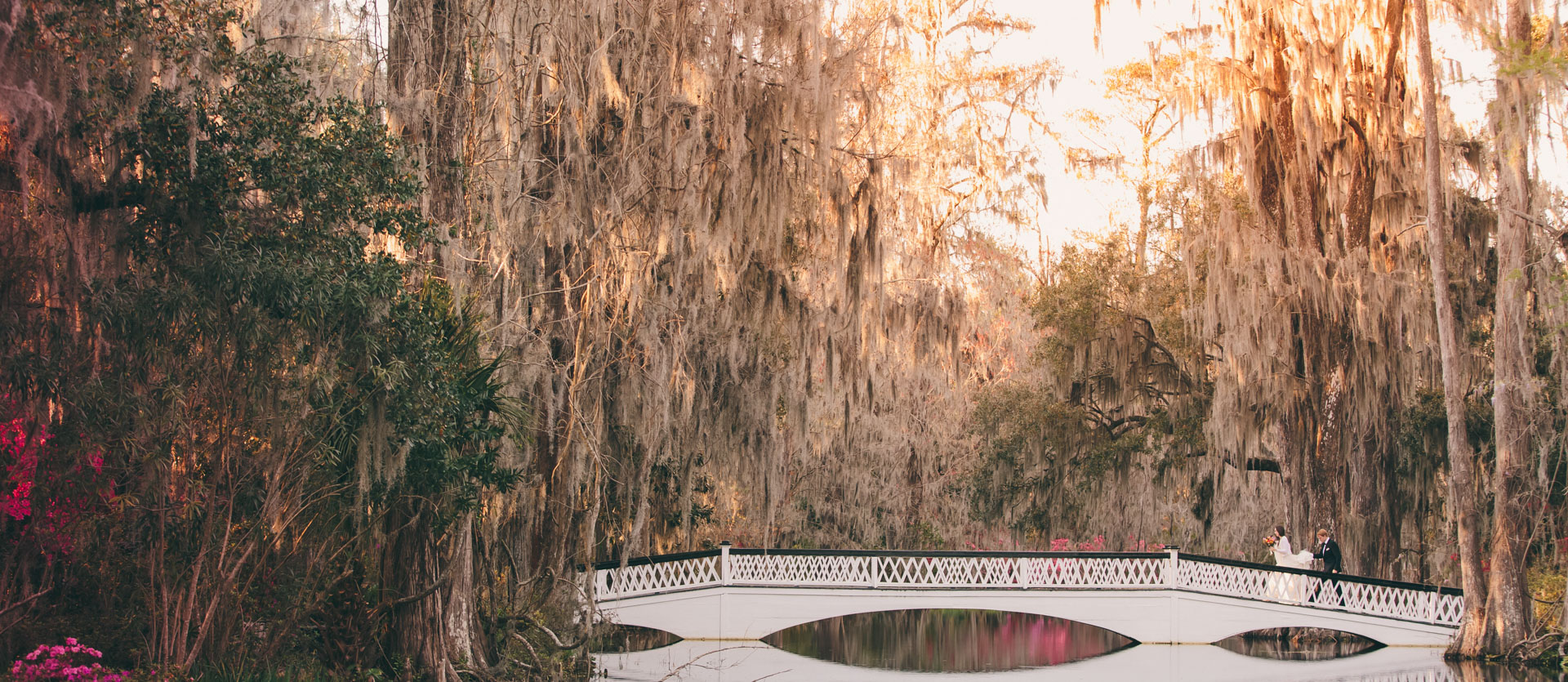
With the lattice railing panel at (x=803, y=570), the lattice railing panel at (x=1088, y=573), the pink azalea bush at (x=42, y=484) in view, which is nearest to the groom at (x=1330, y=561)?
the lattice railing panel at (x=1088, y=573)

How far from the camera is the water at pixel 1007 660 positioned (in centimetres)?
1430

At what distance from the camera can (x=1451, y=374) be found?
15.3 meters

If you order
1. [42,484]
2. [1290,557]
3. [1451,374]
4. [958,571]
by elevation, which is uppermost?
[1451,374]

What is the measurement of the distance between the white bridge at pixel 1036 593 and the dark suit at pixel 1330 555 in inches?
5.7

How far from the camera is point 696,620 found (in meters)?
17.4

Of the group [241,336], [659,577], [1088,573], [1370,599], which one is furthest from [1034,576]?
[241,336]

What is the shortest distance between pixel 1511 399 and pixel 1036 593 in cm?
684

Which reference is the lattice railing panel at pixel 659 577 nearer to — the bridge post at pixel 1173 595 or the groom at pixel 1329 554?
the bridge post at pixel 1173 595

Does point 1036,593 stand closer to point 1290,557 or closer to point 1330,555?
point 1290,557

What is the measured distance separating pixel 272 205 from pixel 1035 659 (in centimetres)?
1272

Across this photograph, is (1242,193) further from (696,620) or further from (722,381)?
(696,620)

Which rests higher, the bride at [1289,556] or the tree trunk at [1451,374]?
the tree trunk at [1451,374]

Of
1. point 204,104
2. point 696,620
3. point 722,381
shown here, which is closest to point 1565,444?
point 722,381

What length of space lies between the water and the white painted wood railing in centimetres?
79
